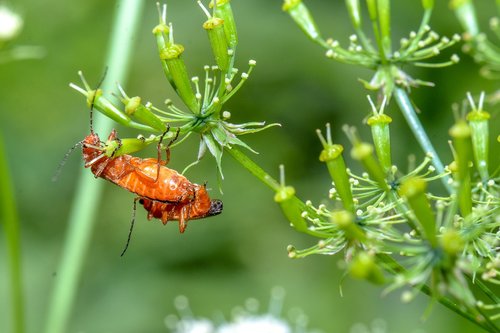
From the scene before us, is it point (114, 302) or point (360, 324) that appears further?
point (114, 302)

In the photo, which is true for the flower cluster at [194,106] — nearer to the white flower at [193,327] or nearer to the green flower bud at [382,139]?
the green flower bud at [382,139]

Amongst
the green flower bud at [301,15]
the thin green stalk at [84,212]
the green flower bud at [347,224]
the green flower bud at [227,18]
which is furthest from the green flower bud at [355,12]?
the thin green stalk at [84,212]

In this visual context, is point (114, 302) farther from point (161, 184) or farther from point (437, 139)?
point (161, 184)

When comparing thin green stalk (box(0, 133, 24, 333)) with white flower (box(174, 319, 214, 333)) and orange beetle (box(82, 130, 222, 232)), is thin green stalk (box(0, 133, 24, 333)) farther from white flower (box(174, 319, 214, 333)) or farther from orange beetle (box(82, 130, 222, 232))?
white flower (box(174, 319, 214, 333))

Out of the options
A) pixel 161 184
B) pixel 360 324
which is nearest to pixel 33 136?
pixel 360 324

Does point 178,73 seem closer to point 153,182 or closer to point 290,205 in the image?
point 153,182

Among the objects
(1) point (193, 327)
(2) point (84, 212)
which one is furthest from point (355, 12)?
(1) point (193, 327)

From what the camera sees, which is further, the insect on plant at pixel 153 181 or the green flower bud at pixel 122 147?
the insect on plant at pixel 153 181

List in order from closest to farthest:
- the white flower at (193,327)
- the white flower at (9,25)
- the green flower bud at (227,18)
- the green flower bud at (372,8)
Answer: the green flower bud at (227,18), the green flower bud at (372,8), the white flower at (9,25), the white flower at (193,327)

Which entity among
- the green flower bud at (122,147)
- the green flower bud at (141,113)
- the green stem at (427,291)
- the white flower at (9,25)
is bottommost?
the green stem at (427,291)
